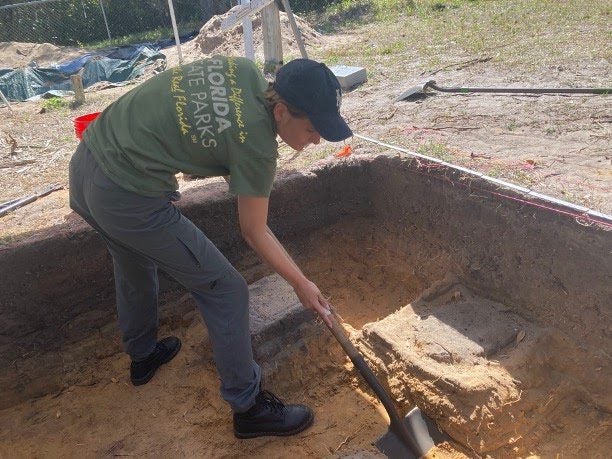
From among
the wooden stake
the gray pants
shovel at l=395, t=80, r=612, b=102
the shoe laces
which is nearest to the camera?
the gray pants

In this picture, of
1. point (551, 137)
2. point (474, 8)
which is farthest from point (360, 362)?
point (474, 8)

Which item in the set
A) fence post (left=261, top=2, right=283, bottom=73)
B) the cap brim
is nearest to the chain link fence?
fence post (left=261, top=2, right=283, bottom=73)

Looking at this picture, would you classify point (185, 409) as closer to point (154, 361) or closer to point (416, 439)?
point (154, 361)

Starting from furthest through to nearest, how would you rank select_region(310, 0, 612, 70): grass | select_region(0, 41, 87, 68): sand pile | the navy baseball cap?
select_region(0, 41, 87, 68): sand pile
select_region(310, 0, 612, 70): grass
the navy baseball cap

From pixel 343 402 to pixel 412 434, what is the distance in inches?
20.1

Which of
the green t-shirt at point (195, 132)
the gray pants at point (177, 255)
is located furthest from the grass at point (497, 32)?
the gray pants at point (177, 255)

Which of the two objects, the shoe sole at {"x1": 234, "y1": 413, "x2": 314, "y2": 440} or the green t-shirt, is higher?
the green t-shirt

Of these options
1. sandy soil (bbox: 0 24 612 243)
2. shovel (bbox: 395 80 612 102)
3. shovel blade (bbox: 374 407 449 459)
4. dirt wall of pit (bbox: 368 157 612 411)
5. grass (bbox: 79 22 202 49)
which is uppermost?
grass (bbox: 79 22 202 49)

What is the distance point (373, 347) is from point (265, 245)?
1.24 metres

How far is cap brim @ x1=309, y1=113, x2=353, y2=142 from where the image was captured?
1927 millimetres

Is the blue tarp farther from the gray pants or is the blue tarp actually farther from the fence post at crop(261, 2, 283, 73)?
the gray pants

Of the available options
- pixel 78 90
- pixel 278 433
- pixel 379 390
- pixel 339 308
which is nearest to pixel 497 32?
pixel 339 308

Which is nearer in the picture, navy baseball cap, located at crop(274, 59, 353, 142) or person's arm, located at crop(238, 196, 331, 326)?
navy baseball cap, located at crop(274, 59, 353, 142)

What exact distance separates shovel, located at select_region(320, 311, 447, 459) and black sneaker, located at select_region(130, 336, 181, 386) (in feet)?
3.77
